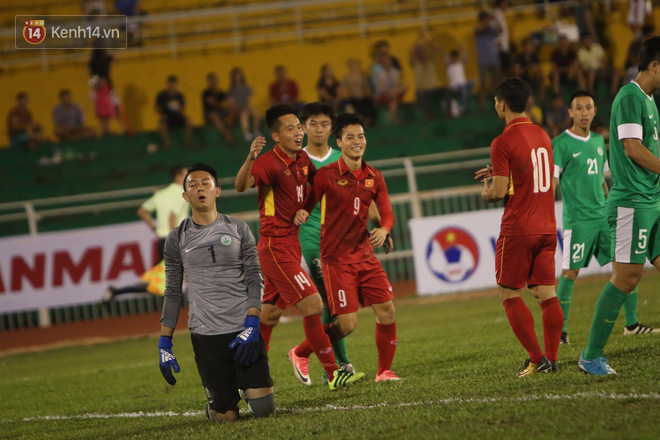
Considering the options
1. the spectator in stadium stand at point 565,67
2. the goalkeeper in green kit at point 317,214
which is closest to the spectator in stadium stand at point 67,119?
the spectator in stadium stand at point 565,67

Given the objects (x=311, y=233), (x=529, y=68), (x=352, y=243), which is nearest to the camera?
(x=352, y=243)

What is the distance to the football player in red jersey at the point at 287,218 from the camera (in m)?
7.62

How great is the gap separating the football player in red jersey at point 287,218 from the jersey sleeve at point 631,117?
9.03 feet

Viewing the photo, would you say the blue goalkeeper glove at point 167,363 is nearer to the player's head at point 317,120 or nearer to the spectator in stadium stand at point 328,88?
the player's head at point 317,120

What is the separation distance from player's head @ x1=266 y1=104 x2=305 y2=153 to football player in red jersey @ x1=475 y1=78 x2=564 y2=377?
183cm

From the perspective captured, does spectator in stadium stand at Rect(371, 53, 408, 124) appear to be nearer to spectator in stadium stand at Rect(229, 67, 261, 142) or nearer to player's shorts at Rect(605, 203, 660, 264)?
spectator in stadium stand at Rect(229, 67, 261, 142)

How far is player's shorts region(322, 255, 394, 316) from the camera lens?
7.71 m

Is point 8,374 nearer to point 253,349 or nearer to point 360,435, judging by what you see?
point 253,349

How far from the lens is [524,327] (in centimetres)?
680

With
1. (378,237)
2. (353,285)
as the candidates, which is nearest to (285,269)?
(353,285)


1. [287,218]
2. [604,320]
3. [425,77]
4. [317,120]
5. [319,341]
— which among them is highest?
[425,77]

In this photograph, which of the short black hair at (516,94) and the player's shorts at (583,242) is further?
the player's shorts at (583,242)

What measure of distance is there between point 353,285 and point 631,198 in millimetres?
2478

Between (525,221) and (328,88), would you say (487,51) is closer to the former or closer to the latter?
(328,88)
